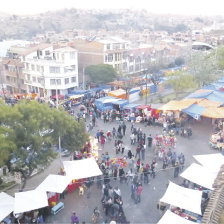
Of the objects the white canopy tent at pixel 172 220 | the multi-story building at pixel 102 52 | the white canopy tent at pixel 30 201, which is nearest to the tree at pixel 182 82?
the multi-story building at pixel 102 52

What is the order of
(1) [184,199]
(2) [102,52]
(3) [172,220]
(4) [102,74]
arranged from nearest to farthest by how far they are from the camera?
1. (3) [172,220]
2. (1) [184,199]
3. (4) [102,74]
4. (2) [102,52]

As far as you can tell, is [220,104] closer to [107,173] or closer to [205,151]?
[205,151]

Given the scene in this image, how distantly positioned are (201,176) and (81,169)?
21.4ft

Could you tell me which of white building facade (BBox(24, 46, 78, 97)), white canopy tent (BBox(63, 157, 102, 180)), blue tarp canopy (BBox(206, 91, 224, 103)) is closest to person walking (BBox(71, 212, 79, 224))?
white canopy tent (BBox(63, 157, 102, 180))

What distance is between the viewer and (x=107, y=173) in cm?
1572

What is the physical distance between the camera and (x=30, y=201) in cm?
1244

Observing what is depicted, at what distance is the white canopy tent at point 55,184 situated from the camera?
13469 millimetres

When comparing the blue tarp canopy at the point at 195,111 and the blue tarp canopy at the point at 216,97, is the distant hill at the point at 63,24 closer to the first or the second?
the blue tarp canopy at the point at 216,97

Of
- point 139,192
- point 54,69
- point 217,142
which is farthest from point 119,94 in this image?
point 139,192

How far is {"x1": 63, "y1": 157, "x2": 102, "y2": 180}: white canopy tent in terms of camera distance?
14.7 meters

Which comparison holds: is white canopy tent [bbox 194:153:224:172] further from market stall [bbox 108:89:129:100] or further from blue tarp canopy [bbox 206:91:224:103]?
market stall [bbox 108:89:129:100]

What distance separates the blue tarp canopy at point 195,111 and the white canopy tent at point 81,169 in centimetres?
1148

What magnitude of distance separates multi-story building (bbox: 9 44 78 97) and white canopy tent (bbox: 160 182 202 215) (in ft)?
95.2

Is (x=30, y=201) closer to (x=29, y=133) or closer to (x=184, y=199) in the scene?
(x=29, y=133)
